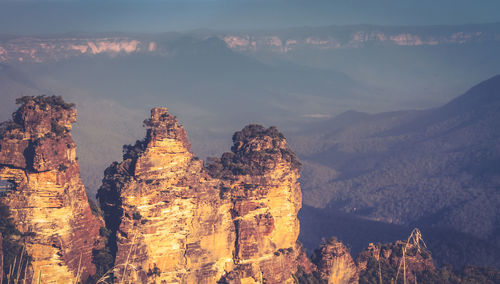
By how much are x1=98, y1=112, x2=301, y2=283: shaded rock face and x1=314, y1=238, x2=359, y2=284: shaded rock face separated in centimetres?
317

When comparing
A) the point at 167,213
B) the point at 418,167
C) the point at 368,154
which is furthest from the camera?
the point at 368,154

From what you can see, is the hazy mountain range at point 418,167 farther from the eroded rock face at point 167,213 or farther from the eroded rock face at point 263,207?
the eroded rock face at point 167,213

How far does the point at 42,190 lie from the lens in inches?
922

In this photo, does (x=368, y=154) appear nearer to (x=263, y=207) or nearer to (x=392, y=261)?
(x=392, y=261)

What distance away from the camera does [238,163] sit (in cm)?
2898

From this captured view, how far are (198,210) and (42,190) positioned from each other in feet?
24.9

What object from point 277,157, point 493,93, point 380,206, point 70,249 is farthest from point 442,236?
point 493,93

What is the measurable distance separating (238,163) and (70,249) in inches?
396

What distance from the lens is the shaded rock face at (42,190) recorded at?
76.5ft

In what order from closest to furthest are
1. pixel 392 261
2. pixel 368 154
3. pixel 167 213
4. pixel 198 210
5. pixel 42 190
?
pixel 42 190, pixel 167 213, pixel 198 210, pixel 392 261, pixel 368 154

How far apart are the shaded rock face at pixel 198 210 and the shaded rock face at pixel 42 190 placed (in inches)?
96.1

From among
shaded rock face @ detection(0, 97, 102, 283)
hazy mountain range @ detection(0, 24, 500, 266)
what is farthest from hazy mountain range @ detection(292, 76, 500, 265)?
shaded rock face @ detection(0, 97, 102, 283)

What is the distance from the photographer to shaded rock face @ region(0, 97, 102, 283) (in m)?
23.3

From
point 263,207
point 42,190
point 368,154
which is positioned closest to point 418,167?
point 368,154
